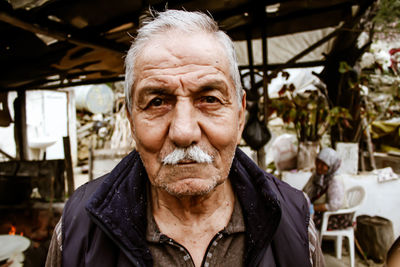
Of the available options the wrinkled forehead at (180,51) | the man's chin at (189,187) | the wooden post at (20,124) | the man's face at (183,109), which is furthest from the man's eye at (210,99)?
the wooden post at (20,124)

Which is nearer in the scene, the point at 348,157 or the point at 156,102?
the point at 156,102

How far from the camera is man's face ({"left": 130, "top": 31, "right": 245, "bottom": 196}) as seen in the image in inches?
48.8

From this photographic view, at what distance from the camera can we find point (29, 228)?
16.1 feet

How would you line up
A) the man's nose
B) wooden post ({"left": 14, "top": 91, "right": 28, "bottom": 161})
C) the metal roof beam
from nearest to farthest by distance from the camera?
the man's nose < the metal roof beam < wooden post ({"left": 14, "top": 91, "right": 28, "bottom": 161})

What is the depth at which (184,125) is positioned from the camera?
1217 millimetres

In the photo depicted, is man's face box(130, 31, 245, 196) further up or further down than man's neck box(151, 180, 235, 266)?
further up

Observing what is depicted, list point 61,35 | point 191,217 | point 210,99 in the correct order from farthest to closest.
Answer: point 61,35 < point 191,217 < point 210,99

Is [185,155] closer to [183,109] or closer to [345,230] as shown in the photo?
[183,109]

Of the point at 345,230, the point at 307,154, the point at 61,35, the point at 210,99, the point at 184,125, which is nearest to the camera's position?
the point at 184,125

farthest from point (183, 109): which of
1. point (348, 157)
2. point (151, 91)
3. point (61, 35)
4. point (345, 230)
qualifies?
point (348, 157)

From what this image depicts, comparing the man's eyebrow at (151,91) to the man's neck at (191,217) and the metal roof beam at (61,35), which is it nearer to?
the man's neck at (191,217)

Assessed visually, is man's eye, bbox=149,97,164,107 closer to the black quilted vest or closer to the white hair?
the white hair

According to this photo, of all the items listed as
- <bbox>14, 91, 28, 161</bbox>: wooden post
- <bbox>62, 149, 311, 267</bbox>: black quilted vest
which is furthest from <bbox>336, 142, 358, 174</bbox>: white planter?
<bbox>14, 91, 28, 161</bbox>: wooden post

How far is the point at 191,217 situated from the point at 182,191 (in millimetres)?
279
